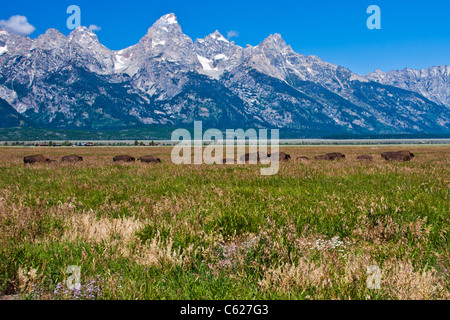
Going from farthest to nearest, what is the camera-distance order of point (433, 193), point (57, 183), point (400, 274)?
point (57, 183) → point (433, 193) → point (400, 274)

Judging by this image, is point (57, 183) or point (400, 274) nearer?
point (400, 274)

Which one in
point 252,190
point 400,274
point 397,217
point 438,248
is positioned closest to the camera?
point 400,274

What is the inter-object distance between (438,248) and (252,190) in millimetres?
4869

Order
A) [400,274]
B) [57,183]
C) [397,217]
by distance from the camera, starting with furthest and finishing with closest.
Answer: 1. [57,183]
2. [397,217]
3. [400,274]

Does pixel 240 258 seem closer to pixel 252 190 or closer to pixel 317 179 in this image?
pixel 252 190

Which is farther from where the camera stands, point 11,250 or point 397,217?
point 397,217

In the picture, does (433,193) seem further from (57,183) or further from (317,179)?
(57,183)

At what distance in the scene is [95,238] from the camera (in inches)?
183

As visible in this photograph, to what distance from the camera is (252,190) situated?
28.7 feet

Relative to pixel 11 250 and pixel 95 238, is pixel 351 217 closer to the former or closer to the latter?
pixel 95 238
